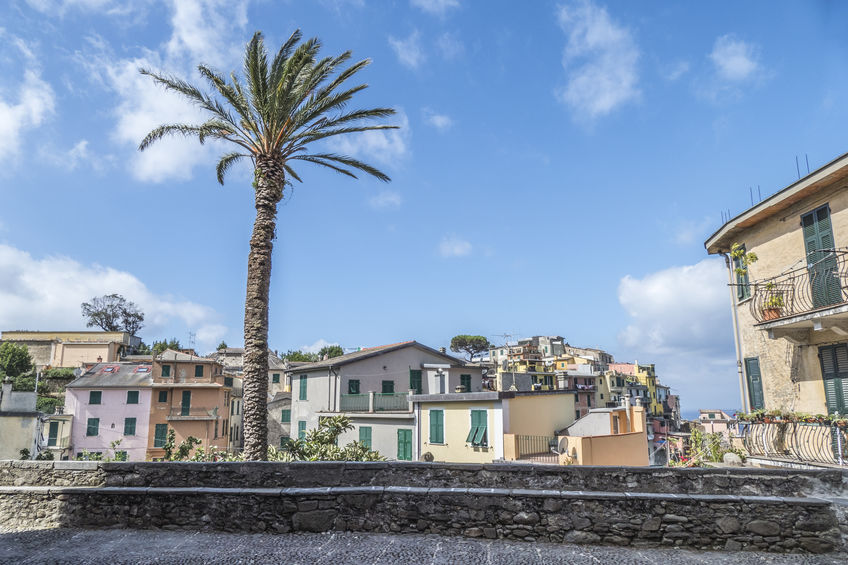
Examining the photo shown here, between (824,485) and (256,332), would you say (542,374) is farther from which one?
(824,485)

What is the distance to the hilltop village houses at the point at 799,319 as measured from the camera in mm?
10551

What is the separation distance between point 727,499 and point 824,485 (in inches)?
53.5

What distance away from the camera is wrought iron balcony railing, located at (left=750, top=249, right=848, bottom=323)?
35.3 feet

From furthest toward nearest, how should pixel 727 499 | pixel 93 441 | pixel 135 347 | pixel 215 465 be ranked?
pixel 135 347 → pixel 93 441 → pixel 215 465 → pixel 727 499

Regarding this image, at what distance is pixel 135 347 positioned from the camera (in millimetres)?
66312

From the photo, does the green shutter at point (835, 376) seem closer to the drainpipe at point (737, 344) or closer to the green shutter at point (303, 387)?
the drainpipe at point (737, 344)

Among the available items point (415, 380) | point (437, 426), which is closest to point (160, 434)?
point (415, 380)

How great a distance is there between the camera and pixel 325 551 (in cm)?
672

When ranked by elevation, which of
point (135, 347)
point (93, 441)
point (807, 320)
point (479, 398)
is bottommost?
point (93, 441)

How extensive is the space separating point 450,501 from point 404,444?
19167 mm

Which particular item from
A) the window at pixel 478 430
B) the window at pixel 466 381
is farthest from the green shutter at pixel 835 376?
the window at pixel 466 381

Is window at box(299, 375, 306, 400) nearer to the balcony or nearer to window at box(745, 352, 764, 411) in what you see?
the balcony

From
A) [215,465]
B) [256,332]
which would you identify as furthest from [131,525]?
[256,332]

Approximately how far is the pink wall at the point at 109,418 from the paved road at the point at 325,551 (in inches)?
1464
